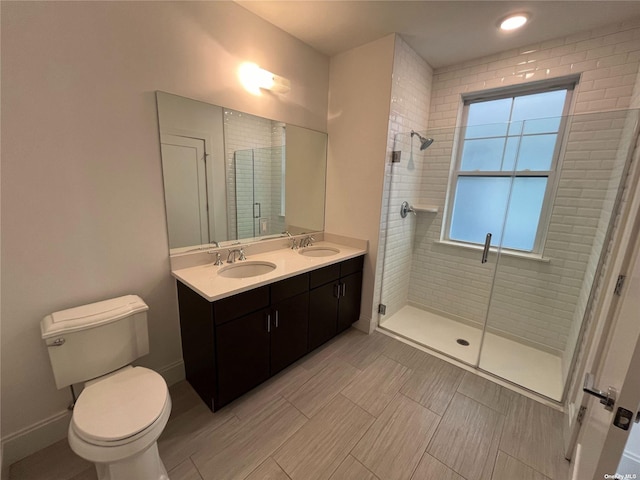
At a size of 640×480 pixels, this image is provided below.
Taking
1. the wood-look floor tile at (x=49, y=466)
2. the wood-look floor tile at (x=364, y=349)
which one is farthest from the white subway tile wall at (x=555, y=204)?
the wood-look floor tile at (x=49, y=466)

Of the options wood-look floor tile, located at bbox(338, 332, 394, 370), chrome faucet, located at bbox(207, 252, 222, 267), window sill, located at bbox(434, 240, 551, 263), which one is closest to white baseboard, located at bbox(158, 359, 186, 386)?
chrome faucet, located at bbox(207, 252, 222, 267)

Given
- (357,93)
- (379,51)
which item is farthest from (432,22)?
(357,93)

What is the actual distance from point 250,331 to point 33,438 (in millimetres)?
1223

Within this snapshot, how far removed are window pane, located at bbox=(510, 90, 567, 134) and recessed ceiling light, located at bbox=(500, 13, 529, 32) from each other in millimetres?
675

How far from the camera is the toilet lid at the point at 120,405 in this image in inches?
41.9

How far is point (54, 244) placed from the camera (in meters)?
1.34

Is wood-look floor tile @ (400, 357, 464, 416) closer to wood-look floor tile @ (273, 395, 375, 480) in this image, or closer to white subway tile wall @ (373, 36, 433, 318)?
wood-look floor tile @ (273, 395, 375, 480)

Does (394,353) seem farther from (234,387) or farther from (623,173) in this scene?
(623,173)

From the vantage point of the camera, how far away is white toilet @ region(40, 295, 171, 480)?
106 centimetres

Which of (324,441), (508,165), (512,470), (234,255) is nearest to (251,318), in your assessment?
(234,255)

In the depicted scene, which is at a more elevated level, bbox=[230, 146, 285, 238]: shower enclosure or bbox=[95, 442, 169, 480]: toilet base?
bbox=[230, 146, 285, 238]: shower enclosure

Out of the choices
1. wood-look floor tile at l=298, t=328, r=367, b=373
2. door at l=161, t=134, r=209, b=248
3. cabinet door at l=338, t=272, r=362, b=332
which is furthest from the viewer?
cabinet door at l=338, t=272, r=362, b=332

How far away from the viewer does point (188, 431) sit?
1.56 metres

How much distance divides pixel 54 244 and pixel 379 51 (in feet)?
8.52
